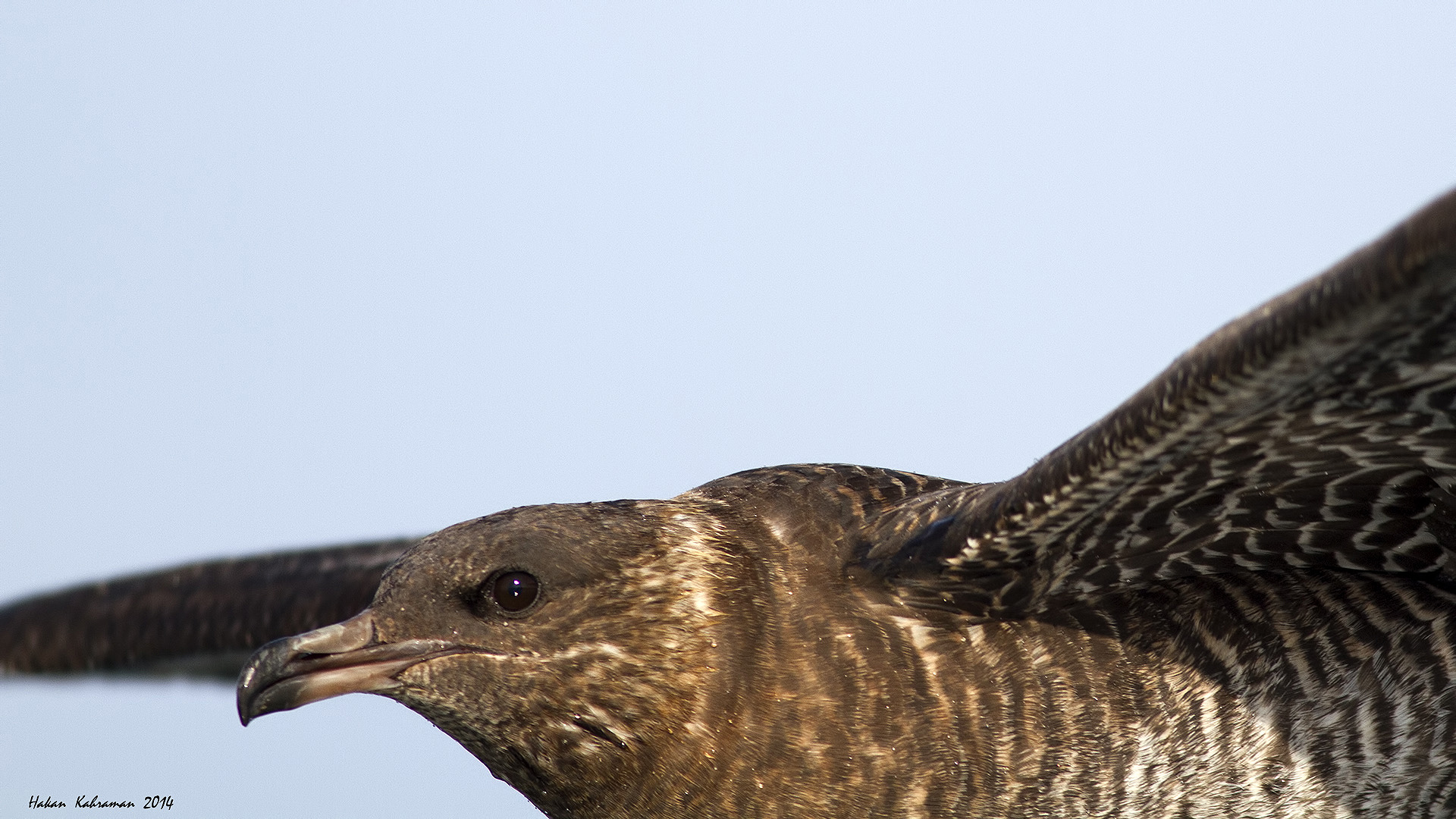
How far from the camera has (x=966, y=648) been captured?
5.20 m

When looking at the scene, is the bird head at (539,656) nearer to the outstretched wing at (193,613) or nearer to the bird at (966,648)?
the bird at (966,648)

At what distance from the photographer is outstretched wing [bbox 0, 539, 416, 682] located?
7402 millimetres

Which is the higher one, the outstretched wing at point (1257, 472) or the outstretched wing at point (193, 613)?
the outstretched wing at point (193, 613)

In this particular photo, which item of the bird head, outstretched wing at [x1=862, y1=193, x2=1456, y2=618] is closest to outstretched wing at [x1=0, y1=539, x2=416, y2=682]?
the bird head

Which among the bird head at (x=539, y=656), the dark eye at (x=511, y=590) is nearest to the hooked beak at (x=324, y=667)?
the bird head at (x=539, y=656)

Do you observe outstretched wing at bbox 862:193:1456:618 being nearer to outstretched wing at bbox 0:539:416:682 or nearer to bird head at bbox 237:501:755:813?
bird head at bbox 237:501:755:813

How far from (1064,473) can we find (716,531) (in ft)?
4.39

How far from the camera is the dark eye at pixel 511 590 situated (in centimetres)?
508

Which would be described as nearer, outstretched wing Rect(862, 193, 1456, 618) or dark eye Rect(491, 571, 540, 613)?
outstretched wing Rect(862, 193, 1456, 618)

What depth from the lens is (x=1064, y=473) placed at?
4.64 m

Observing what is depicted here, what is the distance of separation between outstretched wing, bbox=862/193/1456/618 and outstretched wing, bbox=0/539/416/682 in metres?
3.20

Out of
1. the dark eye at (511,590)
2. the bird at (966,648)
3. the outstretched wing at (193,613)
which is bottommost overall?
the bird at (966,648)

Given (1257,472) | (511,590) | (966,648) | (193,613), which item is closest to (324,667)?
(511,590)

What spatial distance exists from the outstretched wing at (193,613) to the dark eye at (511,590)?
7.22 feet
